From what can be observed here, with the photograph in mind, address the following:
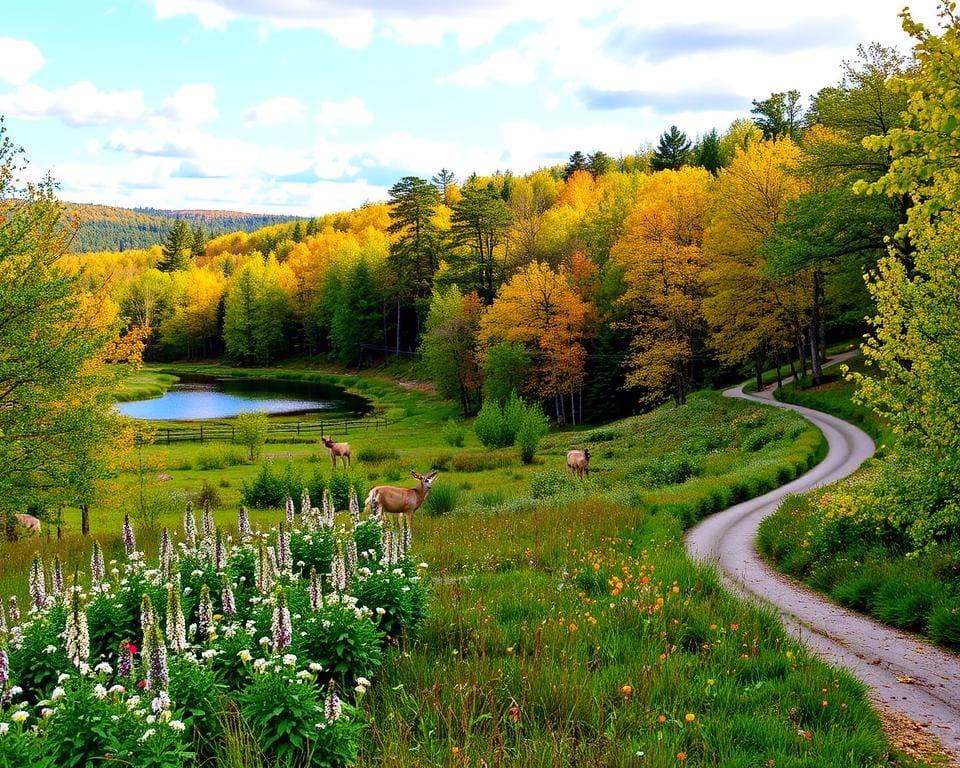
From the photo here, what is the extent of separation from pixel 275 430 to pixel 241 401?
26.3 metres

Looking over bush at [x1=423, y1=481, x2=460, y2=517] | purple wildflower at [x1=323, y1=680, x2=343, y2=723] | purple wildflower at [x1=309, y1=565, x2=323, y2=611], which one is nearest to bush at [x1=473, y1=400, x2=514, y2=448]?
bush at [x1=423, y1=481, x2=460, y2=517]

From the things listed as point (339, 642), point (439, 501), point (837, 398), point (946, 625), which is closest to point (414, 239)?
point (837, 398)

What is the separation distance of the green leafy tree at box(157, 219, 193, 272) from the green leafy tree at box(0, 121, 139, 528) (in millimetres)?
144725

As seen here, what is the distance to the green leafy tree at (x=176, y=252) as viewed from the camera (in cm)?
15462

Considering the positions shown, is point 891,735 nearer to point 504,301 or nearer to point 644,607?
point 644,607

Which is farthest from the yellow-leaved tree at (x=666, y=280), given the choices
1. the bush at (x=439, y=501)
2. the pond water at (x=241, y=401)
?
the pond water at (x=241, y=401)

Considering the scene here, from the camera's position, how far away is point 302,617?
691 cm

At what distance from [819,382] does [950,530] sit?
31.6 metres

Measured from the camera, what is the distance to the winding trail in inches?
328

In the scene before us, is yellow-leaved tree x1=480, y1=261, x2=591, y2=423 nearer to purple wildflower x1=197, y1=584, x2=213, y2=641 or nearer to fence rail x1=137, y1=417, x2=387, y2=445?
fence rail x1=137, y1=417, x2=387, y2=445

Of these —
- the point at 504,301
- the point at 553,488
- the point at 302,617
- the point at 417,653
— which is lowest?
the point at 553,488

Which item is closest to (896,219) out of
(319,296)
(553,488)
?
(553,488)

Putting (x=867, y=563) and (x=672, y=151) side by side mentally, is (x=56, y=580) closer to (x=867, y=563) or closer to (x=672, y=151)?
(x=867, y=563)

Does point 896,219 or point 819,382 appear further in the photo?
point 819,382
